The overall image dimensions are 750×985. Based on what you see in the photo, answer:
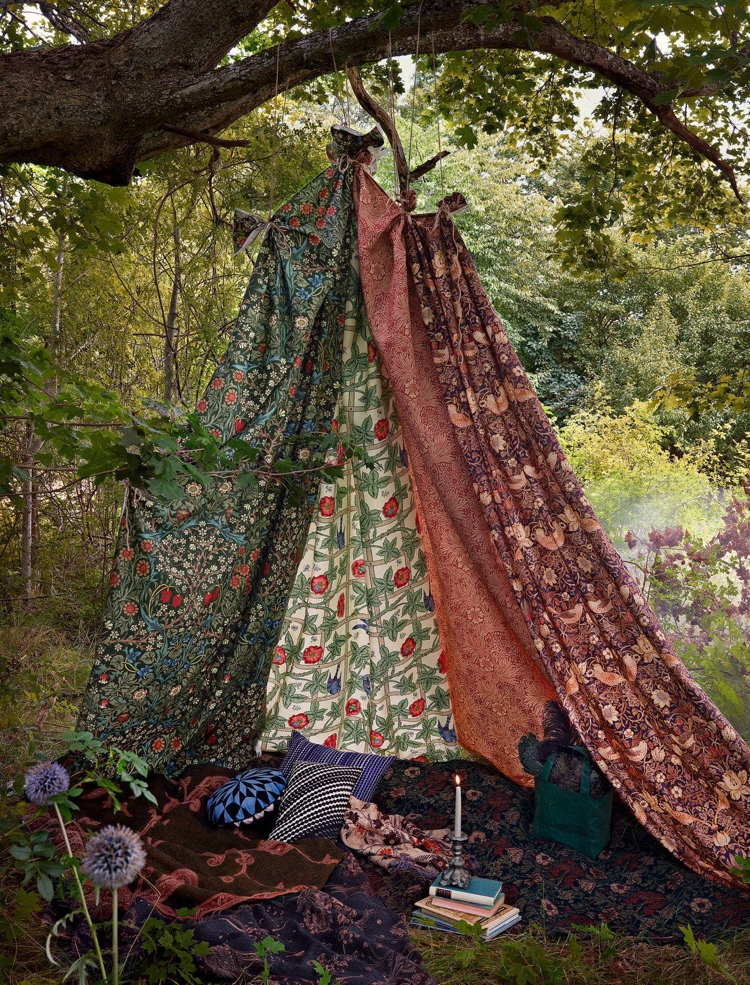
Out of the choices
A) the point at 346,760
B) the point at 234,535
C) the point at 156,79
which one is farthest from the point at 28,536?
the point at 156,79

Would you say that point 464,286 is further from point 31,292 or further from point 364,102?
point 31,292

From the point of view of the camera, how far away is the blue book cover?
231cm

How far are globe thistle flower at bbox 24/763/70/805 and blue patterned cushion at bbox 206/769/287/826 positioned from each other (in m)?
1.14

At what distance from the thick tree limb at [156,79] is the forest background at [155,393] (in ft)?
1.29

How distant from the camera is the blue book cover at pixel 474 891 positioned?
2314 millimetres

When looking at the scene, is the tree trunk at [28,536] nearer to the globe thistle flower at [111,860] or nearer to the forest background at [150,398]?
the forest background at [150,398]

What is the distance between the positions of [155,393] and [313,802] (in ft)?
10.7

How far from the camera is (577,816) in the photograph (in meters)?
2.62

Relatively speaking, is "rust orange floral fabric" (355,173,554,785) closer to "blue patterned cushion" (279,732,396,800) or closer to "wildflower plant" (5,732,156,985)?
"blue patterned cushion" (279,732,396,800)

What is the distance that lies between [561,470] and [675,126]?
1.19m

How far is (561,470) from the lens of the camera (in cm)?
275

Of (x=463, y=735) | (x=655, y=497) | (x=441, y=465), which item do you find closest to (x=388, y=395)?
(x=441, y=465)

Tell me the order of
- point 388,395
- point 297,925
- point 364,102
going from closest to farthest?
point 297,925 → point 364,102 → point 388,395

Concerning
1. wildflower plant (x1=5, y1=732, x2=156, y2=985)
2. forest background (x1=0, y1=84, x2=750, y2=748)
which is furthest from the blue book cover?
forest background (x1=0, y1=84, x2=750, y2=748)
